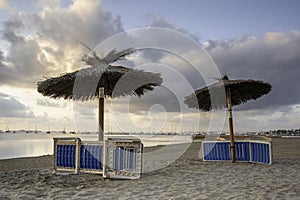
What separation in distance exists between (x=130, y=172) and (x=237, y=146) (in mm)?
4993

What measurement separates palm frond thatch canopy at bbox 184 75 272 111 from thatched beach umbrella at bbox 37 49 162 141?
2.53 metres

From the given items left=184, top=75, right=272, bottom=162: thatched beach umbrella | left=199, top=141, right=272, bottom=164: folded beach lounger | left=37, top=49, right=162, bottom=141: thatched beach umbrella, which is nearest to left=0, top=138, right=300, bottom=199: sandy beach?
left=199, top=141, right=272, bottom=164: folded beach lounger

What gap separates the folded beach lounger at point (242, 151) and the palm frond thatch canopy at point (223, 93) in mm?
1662

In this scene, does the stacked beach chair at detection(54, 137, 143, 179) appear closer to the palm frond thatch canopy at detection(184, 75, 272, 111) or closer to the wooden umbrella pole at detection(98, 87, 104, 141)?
the wooden umbrella pole at detection(98, 87, 104, 141)

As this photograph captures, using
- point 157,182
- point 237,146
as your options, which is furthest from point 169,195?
point 237,146

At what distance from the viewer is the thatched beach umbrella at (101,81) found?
942cm

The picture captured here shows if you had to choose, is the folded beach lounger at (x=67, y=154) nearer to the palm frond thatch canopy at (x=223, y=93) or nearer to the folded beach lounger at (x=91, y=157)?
the folded beach lounger at (x=91, y=157)

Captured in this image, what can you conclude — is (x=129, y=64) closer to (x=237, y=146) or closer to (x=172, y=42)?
(x=172, y=42)

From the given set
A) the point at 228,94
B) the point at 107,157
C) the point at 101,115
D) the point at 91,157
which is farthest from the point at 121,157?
the point at 228,94

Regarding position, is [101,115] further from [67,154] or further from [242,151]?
[242,151]

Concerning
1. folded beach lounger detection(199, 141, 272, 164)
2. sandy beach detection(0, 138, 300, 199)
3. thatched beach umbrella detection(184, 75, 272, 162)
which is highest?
thatched beach umbrella detection(184, 75, 272, 162)

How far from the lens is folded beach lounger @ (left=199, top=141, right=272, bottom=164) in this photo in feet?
36.0

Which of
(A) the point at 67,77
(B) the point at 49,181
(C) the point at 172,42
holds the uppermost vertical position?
(C) the point at 172,42

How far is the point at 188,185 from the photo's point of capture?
721 centimetres
